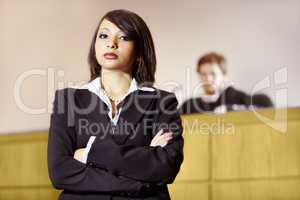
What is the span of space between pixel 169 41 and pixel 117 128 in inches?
27.1

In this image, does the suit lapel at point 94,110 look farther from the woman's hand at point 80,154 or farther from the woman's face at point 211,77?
the woman's face at point 211,77

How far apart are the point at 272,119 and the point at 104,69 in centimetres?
77

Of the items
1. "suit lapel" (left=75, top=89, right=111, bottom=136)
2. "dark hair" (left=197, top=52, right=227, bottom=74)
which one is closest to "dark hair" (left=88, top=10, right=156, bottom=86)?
"suit lapel" (left=75, top=89, right=111, bottom=136)

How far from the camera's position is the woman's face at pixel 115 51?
1.79 meters

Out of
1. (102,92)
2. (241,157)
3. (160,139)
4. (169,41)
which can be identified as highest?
(169,41)

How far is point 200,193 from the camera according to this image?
223 centimetres

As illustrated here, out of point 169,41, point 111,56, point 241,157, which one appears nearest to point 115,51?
point 111,56

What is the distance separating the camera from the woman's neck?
1782 millimetres

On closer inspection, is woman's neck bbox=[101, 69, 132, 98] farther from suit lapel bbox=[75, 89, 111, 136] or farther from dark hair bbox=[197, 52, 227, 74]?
dark hair bbox=[197, 52, 227, 74]

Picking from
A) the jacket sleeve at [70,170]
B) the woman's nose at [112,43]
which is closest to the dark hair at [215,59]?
the woman's nose at [112,43]

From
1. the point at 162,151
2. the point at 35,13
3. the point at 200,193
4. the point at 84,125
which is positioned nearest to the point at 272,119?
the point at 200,193

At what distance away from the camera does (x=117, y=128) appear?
5.65 feet

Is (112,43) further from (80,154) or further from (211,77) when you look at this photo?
(211,77)

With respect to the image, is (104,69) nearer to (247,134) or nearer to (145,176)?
(145,176)
